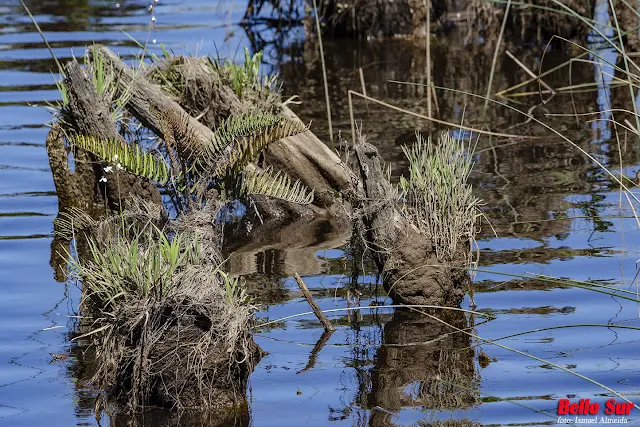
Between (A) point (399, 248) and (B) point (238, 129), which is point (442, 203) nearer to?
(A) point (399, 248)

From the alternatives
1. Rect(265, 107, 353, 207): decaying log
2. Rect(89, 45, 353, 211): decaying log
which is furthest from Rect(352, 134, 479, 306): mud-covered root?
Rect(265, 107, 353, 207): decaying log

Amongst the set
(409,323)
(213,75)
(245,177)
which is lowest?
(409,323)

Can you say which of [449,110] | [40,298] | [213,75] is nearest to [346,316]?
[40,298]

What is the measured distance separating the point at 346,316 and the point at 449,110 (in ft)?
20.4

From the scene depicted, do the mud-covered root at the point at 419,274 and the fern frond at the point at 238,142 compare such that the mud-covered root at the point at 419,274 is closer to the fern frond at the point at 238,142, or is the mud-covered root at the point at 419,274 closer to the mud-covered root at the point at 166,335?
the fern frond at the point at 238,142

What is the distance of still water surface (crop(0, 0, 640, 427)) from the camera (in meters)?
5.10

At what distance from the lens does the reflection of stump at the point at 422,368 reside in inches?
199

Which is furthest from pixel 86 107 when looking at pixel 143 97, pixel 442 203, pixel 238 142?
pixel 442 203

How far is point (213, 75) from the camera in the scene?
872 centimetres

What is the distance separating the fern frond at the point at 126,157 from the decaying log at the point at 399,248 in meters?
1.48

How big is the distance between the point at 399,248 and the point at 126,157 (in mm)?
1990

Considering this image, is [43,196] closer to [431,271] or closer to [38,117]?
[38,117]

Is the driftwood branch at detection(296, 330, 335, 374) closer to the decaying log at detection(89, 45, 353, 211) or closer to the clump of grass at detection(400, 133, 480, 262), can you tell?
the clump of grass at detection(400, 133, 480, 262)

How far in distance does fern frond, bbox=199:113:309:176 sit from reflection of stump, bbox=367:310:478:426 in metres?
1.50
